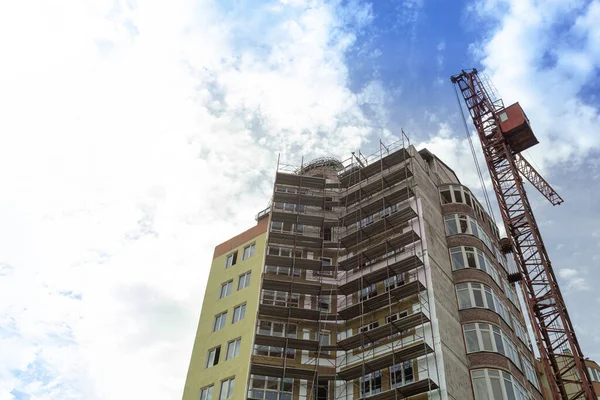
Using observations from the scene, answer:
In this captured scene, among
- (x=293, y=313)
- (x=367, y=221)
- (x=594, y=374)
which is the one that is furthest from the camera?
(x=594, y=374)

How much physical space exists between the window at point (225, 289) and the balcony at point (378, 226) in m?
10.4

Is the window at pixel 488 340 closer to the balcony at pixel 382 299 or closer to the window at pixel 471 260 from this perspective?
the balcony at pixel 382 299

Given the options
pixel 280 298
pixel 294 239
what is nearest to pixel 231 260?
pixel 294 239

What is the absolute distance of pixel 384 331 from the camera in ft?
129

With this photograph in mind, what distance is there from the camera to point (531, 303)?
52875 millimetres

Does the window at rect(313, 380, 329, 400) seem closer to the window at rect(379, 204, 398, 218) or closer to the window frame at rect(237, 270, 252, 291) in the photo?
the window frame at rect(237, 270, 252, 291)

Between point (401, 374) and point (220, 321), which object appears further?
point (220, 321)

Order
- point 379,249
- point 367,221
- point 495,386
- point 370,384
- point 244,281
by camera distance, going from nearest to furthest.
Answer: point 495,386 < point 370,384 < point 379,249 < point 244,281 < point 367,221

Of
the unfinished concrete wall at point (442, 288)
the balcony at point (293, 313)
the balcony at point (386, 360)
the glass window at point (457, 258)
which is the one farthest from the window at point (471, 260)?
the balcony at point (293, 313)

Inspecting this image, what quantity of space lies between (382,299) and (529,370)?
12593mm

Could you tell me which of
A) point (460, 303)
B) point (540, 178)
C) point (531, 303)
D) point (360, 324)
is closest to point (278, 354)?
point (360, 324)

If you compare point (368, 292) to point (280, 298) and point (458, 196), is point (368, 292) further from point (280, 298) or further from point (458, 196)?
point (458, 196)

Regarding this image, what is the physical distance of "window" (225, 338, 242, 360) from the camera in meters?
43.5

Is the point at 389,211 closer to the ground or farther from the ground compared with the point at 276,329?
farther from the ground
